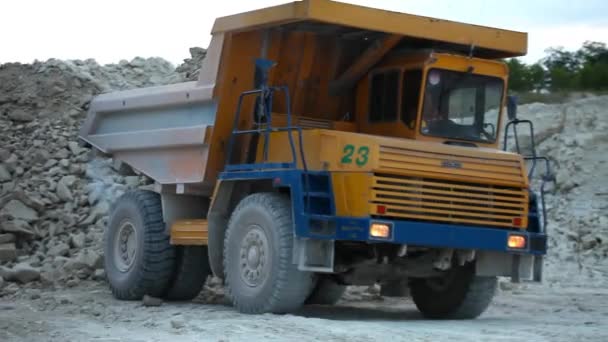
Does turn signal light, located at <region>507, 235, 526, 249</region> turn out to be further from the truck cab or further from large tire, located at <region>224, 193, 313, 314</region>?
large tire, located at <region>224, 193, 313, 314</region>

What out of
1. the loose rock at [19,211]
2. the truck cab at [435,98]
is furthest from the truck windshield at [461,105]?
the loose rock at [19,211]

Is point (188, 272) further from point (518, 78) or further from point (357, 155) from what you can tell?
point (518, 78)

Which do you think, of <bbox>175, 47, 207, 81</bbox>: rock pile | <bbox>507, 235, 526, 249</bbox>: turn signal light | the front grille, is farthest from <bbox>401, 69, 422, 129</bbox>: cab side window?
<bbox>175, 47, 207, 81</bbox>: rock pile

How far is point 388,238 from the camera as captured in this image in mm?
11672

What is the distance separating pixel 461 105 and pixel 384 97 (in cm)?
84

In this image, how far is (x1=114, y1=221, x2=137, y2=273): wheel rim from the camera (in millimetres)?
14930

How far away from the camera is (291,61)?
1355cm

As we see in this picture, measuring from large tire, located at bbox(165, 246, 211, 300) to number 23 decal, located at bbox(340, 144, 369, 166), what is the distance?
3464mm

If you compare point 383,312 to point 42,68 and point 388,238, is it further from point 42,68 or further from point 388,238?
point 42,68

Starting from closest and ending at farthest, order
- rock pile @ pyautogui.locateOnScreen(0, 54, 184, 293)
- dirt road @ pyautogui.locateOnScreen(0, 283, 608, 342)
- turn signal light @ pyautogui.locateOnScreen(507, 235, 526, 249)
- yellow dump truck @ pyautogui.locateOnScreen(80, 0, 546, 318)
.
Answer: dirt road @ pyautogui.locateOnScreen(0, 283, 608, 342) < yellow dump truck @ pyautogui.locateOnScreen(80, 0, 546, 318) < turn signal light @ pyautogui.locateOnScreen(507, 235, 526, 249) < rock pile @ pyautogui.locateOnScreen(0, 54, 184, 293)

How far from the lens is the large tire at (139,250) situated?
47.9 ft

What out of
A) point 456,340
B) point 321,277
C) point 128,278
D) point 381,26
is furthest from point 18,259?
point 456,340

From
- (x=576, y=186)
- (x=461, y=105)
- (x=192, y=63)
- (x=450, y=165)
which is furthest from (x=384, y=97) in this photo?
(x=576, y=186)

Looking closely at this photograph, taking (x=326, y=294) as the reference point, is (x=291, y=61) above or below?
above
